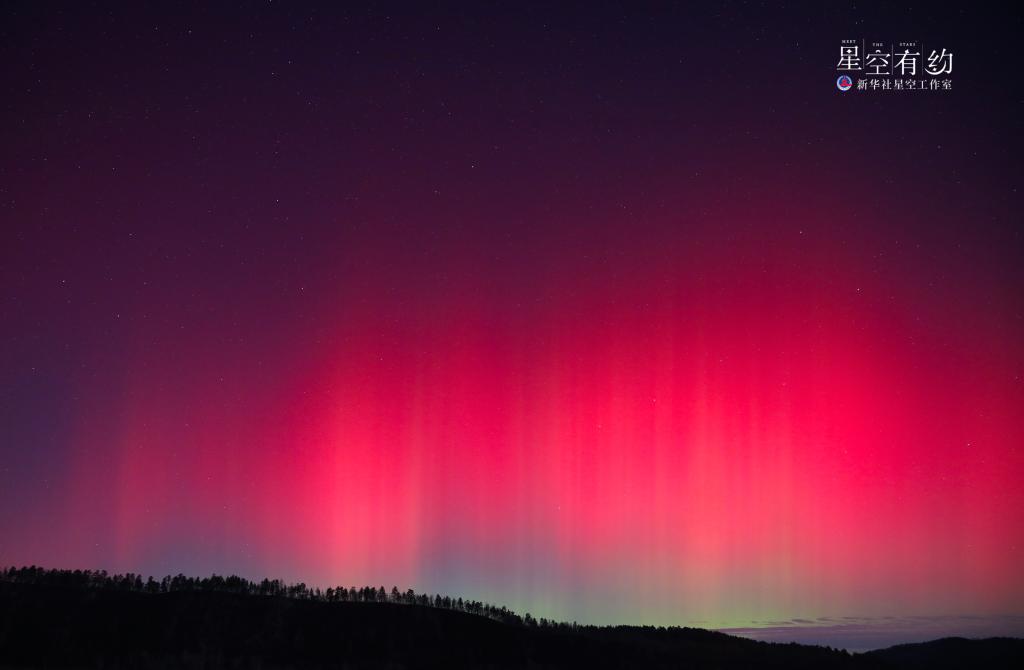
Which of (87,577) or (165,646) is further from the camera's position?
(87,577)

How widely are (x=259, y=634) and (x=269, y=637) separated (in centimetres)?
127

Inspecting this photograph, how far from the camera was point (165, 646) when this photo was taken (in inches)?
3915

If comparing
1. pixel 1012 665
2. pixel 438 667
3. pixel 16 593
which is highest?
pixel 16 593

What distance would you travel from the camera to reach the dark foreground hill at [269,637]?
3807 inches

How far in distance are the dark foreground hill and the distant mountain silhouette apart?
14 centimetres

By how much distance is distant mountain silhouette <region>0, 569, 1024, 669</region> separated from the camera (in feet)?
319

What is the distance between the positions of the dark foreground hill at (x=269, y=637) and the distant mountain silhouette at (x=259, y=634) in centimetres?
14

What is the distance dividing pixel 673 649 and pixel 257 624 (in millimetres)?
65755

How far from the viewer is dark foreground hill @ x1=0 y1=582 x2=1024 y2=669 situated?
96688mm

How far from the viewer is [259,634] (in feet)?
352

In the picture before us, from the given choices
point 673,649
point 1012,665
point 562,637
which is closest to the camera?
point 562,637

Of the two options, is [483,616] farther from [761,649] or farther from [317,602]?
[761,649]

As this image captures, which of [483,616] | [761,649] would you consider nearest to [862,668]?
[761,649]

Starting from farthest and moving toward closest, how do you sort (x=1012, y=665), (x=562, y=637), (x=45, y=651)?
(x=1012, y=665)
(x=562, y=637)
(x=45, y=651)
